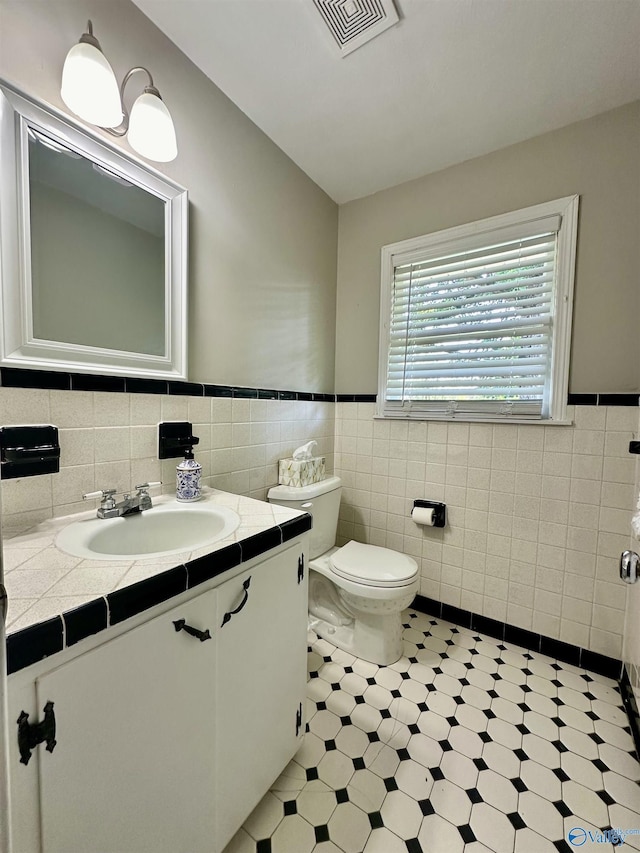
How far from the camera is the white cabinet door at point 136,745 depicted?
52 centimetres

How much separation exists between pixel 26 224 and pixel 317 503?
1.41m

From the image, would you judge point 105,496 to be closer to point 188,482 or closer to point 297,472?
point 188,482

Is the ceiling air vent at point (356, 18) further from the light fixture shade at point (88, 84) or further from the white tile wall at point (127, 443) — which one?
the white tile wall at point (127, 443)

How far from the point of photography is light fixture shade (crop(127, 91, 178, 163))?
1.00 metres

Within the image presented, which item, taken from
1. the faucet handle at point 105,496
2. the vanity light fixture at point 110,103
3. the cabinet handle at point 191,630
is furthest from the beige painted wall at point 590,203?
the faucet handle at point 105,496

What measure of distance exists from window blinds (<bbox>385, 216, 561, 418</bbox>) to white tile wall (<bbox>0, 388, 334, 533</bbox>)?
2.64 ft

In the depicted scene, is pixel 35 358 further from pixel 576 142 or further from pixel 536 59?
pixel 576 142

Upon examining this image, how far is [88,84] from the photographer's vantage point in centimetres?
88

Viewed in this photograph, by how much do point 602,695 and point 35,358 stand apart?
2314 mm

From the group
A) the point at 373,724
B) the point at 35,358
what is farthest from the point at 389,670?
the point at 35,358

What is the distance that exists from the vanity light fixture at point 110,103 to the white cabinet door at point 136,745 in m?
1.30

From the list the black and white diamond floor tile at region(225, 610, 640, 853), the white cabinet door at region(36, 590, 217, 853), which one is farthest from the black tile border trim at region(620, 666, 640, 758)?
the white cabinet door at region(36, 590, 217, 853)

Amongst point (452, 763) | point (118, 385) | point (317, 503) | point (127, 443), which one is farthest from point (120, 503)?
point (452, 763)

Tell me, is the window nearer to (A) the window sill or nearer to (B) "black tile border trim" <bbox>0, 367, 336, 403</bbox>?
(A) the window sill
